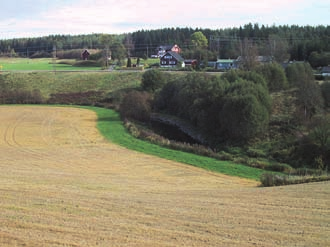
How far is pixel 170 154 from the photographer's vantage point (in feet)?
108

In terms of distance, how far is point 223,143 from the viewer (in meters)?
39.2

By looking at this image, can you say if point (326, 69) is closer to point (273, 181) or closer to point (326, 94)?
point (326, 94)

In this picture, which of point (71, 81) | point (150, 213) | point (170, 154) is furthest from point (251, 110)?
point (71, 81)

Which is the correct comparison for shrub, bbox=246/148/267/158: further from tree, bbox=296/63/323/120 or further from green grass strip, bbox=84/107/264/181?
tree, bbox=296/63/323/120

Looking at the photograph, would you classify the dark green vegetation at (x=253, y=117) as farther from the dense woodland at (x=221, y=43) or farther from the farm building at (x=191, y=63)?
the farm building at (x=191, y=63)

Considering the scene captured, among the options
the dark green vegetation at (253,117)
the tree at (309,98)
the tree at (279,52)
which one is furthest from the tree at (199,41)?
the tree at (309,98)

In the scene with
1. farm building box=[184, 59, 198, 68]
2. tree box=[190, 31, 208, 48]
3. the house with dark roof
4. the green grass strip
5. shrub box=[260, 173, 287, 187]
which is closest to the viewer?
shrub box=[260, 173, 287, 187]

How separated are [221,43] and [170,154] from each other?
104m

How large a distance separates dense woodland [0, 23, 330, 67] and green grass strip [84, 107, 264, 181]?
35416mm

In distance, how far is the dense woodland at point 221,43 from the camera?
261ft

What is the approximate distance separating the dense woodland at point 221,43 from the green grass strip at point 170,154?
35.4 meters

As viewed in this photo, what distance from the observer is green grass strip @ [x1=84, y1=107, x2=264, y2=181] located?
28219 mm

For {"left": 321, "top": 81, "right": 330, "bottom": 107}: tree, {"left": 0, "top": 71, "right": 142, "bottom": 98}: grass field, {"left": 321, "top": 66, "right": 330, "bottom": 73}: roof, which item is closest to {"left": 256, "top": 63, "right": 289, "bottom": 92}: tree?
{"left": 321, "top": 81, "right": 330, "bottom": 107}: tree

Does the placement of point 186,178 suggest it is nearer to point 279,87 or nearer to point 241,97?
point 241,97
